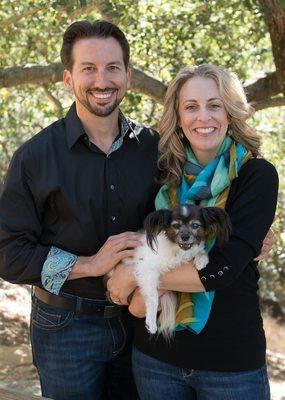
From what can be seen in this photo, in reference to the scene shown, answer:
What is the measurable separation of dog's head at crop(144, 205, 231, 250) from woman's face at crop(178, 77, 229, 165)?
0.31m

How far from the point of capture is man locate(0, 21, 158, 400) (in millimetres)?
3117

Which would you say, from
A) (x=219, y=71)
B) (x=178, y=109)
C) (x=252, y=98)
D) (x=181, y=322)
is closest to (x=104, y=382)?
(x=181, y=322)

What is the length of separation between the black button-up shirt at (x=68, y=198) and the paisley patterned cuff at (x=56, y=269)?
35 mm

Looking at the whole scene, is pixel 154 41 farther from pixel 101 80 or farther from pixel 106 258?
pixel 106 258

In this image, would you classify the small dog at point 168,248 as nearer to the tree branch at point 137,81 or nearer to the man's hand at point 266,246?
the man's hand at point 266,246

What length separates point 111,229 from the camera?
3256 mm

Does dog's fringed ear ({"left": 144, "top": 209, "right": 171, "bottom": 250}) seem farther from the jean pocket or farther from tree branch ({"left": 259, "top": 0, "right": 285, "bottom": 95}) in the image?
tree branch ({"left": 259, "top": 0, "right": 285, "bottom": 95})

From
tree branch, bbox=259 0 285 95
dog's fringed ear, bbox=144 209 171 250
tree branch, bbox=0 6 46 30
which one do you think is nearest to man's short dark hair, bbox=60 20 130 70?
dog's fringed ear, bbox=144 209 171 250

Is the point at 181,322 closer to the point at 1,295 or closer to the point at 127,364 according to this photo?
the point at 127,364

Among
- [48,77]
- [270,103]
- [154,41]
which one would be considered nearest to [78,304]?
[48,77]

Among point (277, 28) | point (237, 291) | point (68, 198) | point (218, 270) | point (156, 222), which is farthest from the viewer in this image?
point (277, 28)

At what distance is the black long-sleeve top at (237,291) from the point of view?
2.84 m

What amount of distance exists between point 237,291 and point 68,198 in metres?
0.96

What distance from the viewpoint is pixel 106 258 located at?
10.0 feet
